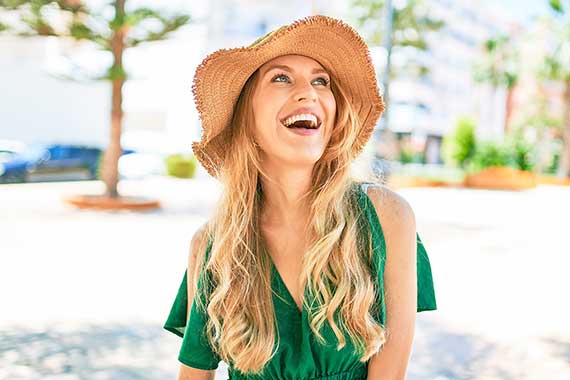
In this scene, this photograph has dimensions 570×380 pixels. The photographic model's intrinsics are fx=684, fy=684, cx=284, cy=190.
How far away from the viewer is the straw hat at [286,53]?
5.49 feet

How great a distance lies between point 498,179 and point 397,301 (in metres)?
22.7

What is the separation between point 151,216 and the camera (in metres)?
10.9

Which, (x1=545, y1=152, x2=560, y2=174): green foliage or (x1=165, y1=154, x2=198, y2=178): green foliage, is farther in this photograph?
(x1=545, y1=152, x2=560, y2=174): green foliage

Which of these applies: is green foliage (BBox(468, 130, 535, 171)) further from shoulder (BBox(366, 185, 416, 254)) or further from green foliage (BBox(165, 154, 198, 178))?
shoulder (BBox(366, 185, 416, 254))

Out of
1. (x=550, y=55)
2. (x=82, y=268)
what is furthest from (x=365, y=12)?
(x=82, y=268)

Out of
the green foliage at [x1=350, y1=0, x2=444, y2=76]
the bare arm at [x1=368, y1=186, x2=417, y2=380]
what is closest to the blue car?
the green foliage at [x1=350, y1=0, x2=444, y2=76]

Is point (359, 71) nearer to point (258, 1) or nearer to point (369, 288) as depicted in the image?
point (369, 288)

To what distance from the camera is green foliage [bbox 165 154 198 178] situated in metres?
22.2

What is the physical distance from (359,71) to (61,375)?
261 centimetres

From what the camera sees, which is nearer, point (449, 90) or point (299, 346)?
point (299, 346)

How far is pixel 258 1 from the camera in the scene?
3925cm

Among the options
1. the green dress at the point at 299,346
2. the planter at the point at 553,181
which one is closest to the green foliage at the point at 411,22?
the planter at the point at 553,181

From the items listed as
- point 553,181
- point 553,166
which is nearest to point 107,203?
point 553,181

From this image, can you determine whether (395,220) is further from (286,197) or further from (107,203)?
(107,203)
